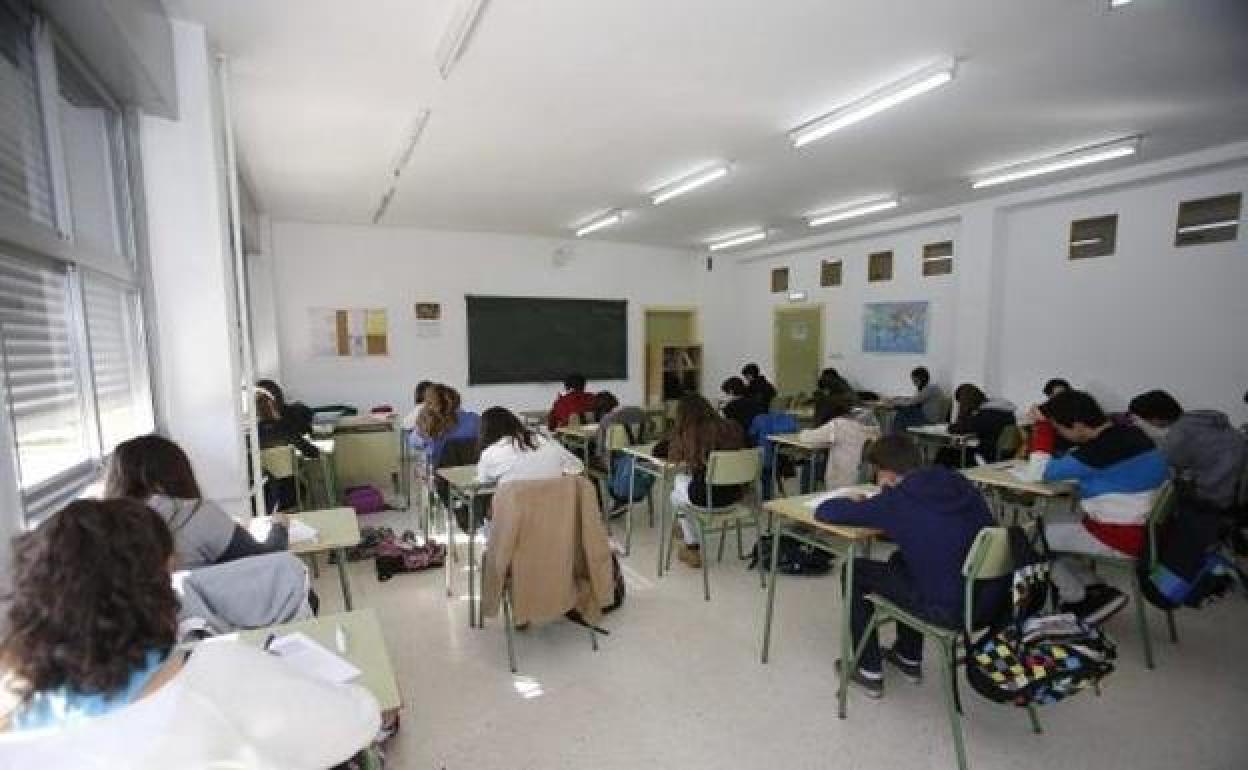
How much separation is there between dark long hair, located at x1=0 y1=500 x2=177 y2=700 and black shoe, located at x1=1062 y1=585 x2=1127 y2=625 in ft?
10.7

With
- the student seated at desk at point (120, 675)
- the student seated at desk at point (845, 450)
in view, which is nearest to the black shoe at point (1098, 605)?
the student seated at desk at point (845, 450)

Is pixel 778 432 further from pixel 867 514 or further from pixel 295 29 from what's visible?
pixel 295 29

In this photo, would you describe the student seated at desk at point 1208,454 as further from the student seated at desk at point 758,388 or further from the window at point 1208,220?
the student seated at desk at point 758,388

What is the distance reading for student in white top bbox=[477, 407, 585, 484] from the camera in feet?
10.3

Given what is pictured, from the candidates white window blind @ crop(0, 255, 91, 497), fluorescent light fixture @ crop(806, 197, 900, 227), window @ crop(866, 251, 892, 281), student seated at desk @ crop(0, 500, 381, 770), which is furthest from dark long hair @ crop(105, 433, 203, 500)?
window @ crop(866, 251, 892, 281)

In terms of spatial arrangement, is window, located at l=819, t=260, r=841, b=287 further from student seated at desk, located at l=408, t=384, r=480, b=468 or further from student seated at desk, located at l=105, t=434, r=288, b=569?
student seated at desk, located at l=105, t=434, r=288, b=569

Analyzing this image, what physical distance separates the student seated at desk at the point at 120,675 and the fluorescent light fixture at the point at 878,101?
386 centimetres

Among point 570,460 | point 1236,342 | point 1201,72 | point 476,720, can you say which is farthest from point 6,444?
point 1236,342

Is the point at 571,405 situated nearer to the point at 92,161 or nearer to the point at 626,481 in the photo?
the point at 626,481

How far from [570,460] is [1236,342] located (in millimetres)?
5582

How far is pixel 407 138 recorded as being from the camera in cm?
433

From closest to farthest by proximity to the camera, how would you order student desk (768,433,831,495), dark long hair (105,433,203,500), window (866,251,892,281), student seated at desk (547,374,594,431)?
dark long hair (105,433,203,500), student desk (768,433,831,495), student seated at desk (547,374,594,431), window (866,251,892,281)

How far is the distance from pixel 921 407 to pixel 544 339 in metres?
5.14

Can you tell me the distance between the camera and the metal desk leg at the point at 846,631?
2367mm
